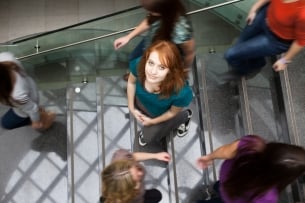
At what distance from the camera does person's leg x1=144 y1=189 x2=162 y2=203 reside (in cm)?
332

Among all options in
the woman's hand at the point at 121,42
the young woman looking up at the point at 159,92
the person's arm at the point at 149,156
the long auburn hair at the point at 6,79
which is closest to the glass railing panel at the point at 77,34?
the woman's hand at the point at 121,42

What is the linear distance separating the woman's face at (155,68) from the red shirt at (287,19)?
32.7 inches

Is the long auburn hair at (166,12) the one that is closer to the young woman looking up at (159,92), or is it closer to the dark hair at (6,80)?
the young woman looking up at (159,92)

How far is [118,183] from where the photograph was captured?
2629 millimetres

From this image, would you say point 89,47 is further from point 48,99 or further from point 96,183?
point 96,183

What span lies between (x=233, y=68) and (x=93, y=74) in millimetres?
1357

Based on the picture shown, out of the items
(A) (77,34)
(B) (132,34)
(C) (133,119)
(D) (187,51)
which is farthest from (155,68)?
(A) (77,34)

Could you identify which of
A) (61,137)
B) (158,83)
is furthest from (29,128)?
(158,83)

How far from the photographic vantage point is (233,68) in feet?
11.7

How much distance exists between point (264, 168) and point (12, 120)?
2.48m

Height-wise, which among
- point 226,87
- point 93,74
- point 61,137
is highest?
point 93,74

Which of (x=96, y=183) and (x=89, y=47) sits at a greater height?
(x=89, y=47)

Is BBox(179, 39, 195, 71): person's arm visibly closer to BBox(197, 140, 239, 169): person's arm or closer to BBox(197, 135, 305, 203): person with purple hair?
BBox(197, 140, 239, 169): person's arm

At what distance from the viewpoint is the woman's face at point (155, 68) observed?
2658 millimetres
